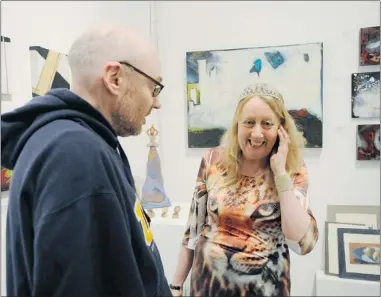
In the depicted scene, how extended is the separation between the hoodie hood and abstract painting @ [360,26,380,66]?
155 centimetres

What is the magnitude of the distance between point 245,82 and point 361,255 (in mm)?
1067

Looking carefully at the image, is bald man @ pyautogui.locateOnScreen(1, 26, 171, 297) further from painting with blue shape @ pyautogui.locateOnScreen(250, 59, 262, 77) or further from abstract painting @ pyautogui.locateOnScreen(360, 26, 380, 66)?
abstract painting @ pyautogui.locateOnScreen(360, 26, 380, 66)

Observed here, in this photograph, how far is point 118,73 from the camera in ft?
2.48

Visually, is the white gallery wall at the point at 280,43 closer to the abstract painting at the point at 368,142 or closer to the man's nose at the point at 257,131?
the abstract painting at the point at 368,142

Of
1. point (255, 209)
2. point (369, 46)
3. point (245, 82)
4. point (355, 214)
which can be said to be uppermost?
point (369, 46)

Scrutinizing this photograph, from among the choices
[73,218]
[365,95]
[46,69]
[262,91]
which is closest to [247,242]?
[262,91]

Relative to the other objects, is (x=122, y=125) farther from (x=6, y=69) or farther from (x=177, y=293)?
(x=177, y=293)

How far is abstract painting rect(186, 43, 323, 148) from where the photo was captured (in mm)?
1836

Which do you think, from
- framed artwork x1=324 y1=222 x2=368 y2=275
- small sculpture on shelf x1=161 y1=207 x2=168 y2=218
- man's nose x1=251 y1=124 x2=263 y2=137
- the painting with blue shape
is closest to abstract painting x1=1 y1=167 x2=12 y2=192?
man's nose x1=251 y1=124 x2=263 y2=137

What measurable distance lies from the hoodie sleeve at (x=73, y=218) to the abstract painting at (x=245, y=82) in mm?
1389

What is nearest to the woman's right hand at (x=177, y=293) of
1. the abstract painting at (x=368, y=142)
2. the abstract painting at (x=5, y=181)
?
the abstract painting at (x=5, y=181)

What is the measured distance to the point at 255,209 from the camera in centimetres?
115

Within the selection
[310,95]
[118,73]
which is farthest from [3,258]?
[310,95]

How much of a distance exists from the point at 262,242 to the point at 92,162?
0.74 m
